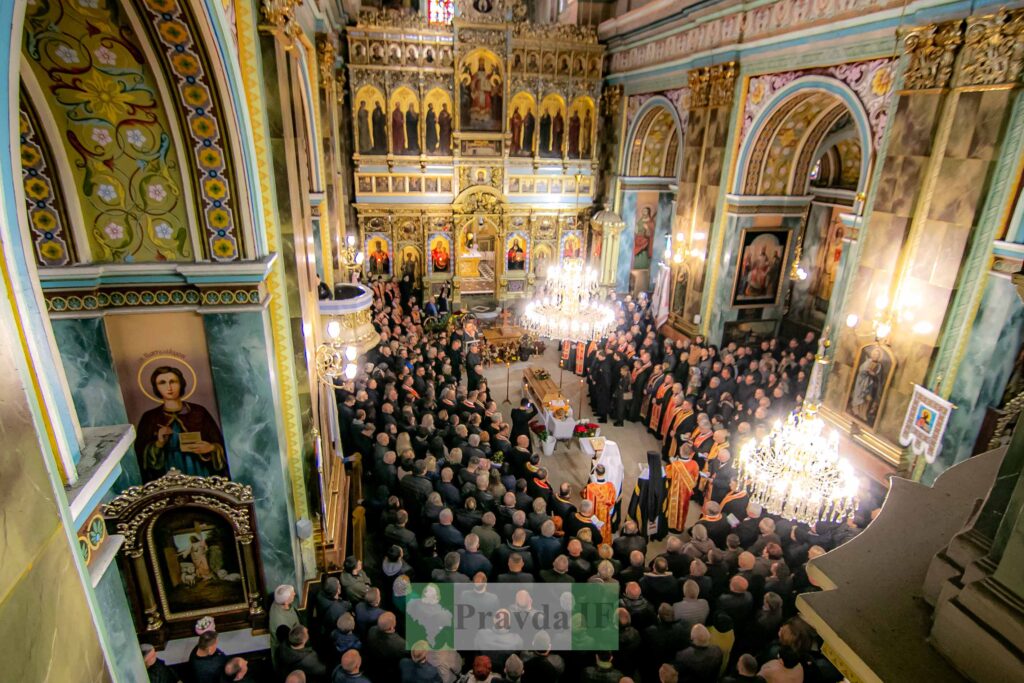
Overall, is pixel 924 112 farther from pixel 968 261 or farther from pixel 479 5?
pixel 479 5

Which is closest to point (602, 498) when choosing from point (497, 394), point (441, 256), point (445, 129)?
point (497, 394)

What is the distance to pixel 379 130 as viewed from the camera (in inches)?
620

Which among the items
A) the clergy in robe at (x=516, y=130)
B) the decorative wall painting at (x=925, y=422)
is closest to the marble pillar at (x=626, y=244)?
the clergy in robe at (x=516, y=130)

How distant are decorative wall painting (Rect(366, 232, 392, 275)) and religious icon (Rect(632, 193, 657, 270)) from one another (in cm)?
743

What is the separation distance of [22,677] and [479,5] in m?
17.0

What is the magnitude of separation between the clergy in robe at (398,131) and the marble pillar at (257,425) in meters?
12.1

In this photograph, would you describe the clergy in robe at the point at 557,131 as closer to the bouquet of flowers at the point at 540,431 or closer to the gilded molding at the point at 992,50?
the bouquet of flowers at the point at 540,431

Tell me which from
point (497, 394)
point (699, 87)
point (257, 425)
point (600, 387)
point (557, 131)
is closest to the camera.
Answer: point (257, 425)

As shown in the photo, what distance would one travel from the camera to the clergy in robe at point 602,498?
24.8 ft

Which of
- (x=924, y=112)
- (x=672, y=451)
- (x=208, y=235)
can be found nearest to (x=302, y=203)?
(x=208, y=235)

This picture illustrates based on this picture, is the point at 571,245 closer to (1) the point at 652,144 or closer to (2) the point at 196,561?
(1) the point at 652,144

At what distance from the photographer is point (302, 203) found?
6.24m

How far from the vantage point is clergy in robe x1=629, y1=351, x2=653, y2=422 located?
37.0ft

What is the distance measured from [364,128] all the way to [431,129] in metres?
1.83
